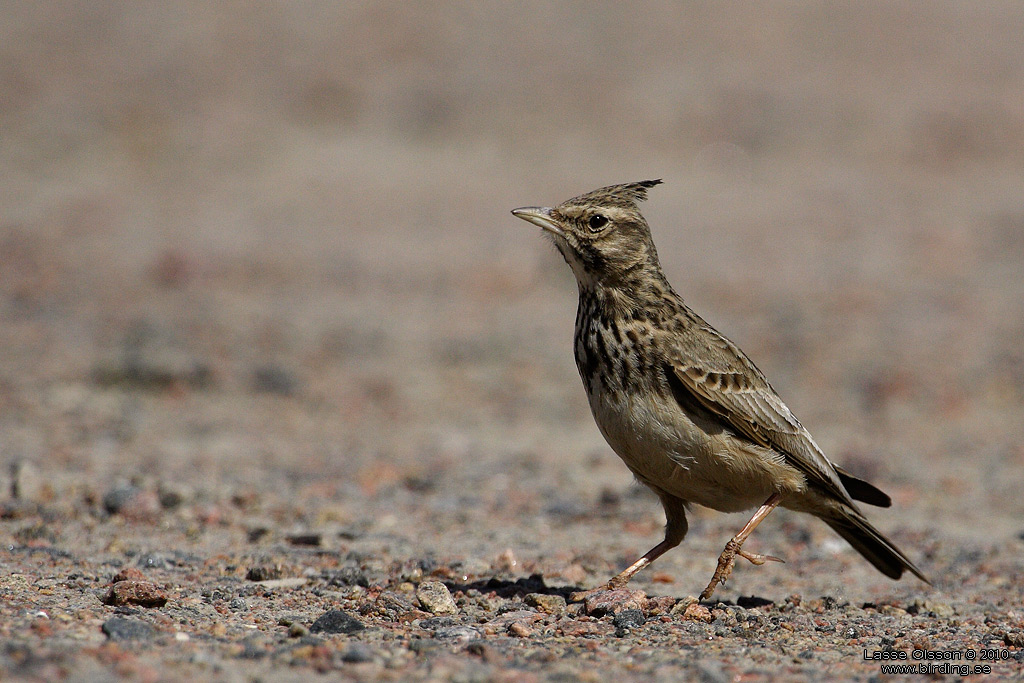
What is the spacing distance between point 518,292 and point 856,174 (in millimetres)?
7673

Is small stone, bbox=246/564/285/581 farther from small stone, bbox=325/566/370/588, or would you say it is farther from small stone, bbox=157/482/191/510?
small stone, bbox=157/482/191/510

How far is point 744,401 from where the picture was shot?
6.14 metres

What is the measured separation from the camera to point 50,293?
13.0 metres

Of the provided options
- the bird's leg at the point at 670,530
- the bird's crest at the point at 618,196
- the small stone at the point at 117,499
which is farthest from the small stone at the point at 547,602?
the small stone at the point at 117,499

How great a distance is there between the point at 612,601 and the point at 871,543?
1727 mm

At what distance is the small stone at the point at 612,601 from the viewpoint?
18.5 feet

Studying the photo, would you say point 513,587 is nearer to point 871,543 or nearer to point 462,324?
point 871,543

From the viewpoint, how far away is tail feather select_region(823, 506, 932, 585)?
6332 millimetres

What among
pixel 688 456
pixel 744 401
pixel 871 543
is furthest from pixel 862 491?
pixel 688 456

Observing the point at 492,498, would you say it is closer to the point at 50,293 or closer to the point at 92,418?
the point at 92,418

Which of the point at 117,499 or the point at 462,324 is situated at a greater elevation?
the point at 462,324

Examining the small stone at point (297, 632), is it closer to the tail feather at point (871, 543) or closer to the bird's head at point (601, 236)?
the bird's head at point (601, 236)

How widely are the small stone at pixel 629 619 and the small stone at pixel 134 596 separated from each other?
79.8 inches

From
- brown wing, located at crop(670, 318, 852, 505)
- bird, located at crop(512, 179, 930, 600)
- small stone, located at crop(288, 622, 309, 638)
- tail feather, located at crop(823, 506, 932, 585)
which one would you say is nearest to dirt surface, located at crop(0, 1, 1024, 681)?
small stone, located at crop(288, 622, 309, 638)
